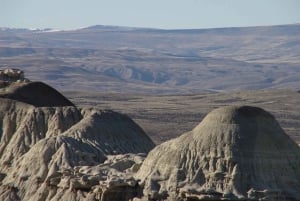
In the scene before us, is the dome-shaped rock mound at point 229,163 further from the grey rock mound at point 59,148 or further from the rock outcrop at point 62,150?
the grey rock mound at point 59,148

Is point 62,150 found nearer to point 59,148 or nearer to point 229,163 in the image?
point 59,148

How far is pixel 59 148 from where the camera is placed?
2685 inches

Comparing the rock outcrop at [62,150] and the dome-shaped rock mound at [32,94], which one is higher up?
the dome-shaped rock mound at [32,94]

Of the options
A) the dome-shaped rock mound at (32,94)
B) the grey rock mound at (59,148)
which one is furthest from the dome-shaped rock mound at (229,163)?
the dome-shaped rock mound at (32,94)

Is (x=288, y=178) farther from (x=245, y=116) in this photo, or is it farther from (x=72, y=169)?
(x=72, y=169)

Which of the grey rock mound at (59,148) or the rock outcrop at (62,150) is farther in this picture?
the grey rock mound at (59,148)

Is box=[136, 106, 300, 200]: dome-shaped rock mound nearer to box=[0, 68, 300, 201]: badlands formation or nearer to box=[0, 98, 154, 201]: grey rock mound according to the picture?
box=[0, 68, 300, 201]: badlands formation

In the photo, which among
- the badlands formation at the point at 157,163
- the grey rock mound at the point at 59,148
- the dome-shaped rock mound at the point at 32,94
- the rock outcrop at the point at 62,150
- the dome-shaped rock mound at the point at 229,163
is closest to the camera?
the dome-shaped rock mound at the point at 229,163

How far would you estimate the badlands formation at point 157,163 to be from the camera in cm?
5194

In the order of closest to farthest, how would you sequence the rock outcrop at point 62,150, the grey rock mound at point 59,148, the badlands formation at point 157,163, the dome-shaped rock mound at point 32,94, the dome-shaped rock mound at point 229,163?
the dome-shaped rock mound at point 229,163 < the badlands formation at point 157,163 < the rock outcrop at point 62,150 < the grey rock mound at point 59,148 < the dome-shaped rock mound at point 32,94

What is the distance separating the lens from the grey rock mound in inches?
2411

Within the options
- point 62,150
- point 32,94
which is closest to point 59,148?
point 62,150

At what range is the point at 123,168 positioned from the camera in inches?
2379

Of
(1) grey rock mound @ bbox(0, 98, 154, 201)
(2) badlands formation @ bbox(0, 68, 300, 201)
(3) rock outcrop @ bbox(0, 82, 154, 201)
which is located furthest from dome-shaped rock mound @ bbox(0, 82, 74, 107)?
(2) badlands formation @ bbox(0, 68, 300, 201)
